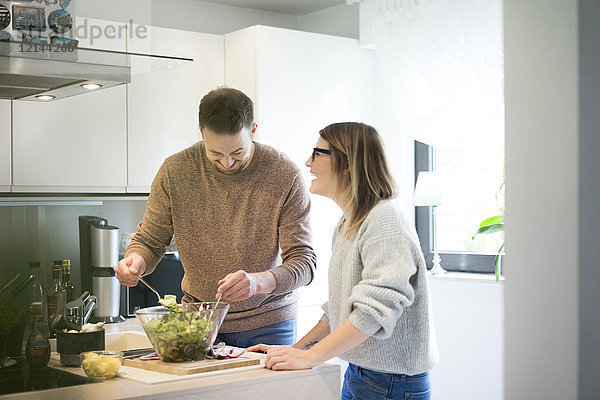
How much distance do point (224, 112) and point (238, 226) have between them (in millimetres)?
347

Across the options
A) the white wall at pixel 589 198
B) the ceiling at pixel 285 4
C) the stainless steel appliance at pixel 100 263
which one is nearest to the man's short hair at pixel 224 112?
the white wall at pixel 589 198

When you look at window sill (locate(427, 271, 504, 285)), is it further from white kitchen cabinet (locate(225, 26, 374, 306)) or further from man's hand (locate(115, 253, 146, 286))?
man's hand (locate(115, 253, 146, 286))

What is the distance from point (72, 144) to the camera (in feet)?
10.4

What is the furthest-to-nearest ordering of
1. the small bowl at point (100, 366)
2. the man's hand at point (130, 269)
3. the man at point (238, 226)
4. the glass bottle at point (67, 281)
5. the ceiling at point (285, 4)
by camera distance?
the ceiling at point (285, 4) → the glass bottle at point (67, 281) → the man at point (238, 226) → the man's hand at point (130, 269) → the small bowl at point (100, 366)

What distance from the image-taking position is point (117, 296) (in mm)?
3221

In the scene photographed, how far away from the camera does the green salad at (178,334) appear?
1.66 m

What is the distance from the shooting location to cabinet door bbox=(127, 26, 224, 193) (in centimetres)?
335

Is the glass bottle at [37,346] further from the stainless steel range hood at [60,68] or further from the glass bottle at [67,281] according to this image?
the glass bottle at [67,281]

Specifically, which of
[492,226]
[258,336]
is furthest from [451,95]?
[258,336]

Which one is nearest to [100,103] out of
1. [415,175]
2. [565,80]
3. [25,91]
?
[25,91]

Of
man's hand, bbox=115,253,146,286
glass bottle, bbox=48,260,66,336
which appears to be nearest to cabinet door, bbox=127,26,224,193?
glass bottle, bbox=48,260,66,336

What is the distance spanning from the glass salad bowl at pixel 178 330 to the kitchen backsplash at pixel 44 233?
1549 millimetres

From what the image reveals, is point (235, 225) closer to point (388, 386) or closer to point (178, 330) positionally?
point (178, 330)

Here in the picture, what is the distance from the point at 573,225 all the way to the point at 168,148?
191 centimetres
